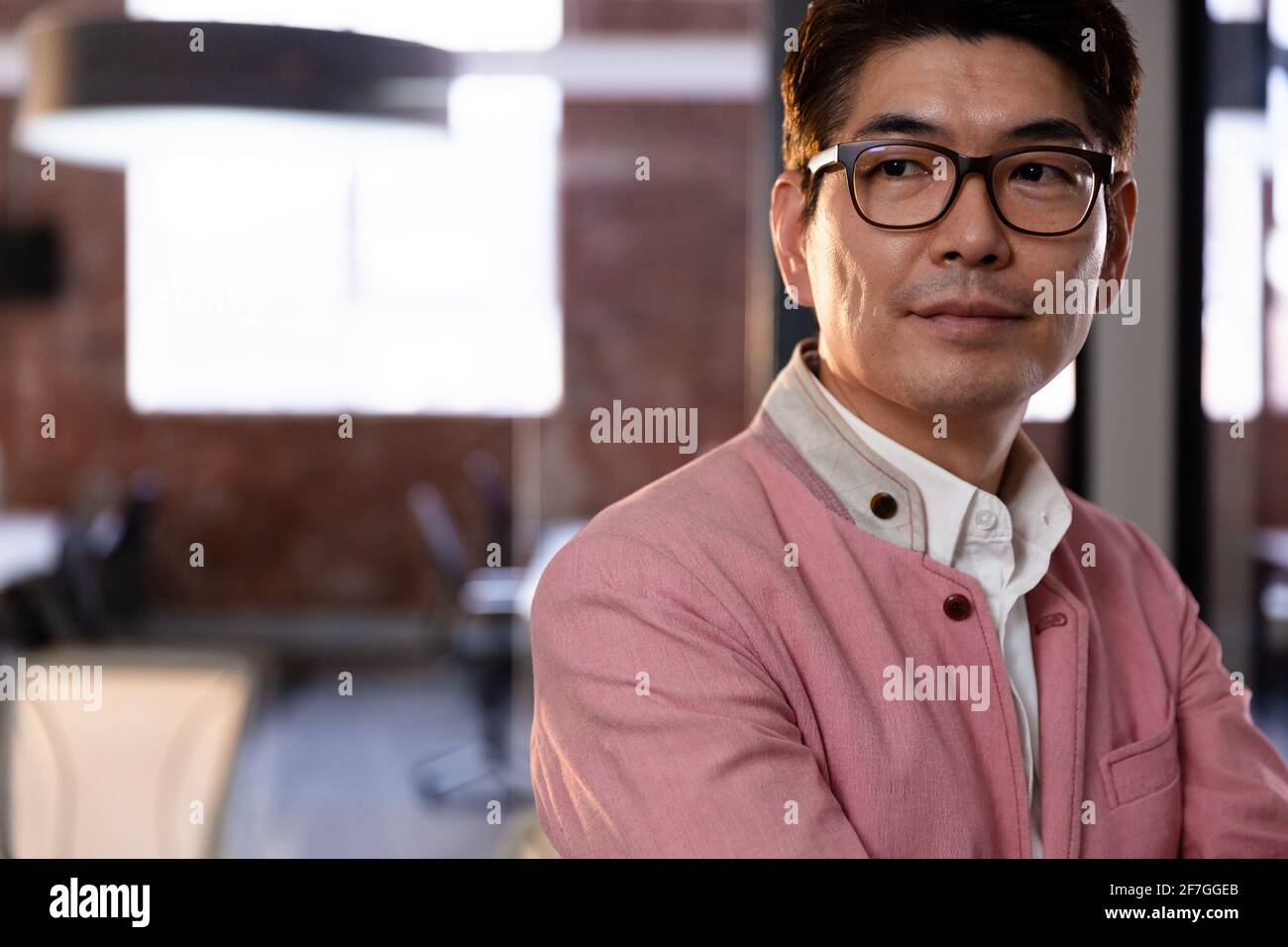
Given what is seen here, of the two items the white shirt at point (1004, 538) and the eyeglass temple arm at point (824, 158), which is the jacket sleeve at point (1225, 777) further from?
the eyeglass temple arm at point (824, 158)

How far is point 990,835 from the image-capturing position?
2.49 ft

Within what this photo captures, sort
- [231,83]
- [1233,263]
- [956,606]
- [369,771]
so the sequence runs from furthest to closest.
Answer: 1. [369,771]
2. [231,83]
3. [1233,263]
4. [956,606]

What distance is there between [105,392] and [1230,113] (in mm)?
4296

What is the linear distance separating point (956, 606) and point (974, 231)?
232 millimetres

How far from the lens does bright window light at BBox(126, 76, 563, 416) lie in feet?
14.1

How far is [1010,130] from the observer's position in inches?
28.6

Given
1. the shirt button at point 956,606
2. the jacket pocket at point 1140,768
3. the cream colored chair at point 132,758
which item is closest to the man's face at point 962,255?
the shirt button at point 956,606

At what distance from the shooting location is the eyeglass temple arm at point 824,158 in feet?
2.48

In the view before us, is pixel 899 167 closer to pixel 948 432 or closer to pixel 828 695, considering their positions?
pixel 948 432

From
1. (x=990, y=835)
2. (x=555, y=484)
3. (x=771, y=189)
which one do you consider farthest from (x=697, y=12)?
(x=990, y=835)

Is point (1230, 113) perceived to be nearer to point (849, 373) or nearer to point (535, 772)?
point (849, 373)

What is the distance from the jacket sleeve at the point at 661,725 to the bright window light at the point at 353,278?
11.8 feet

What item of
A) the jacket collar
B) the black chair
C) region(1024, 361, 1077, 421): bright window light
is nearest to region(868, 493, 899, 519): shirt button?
the jacket collar

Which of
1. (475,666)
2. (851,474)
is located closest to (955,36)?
(851,474)
